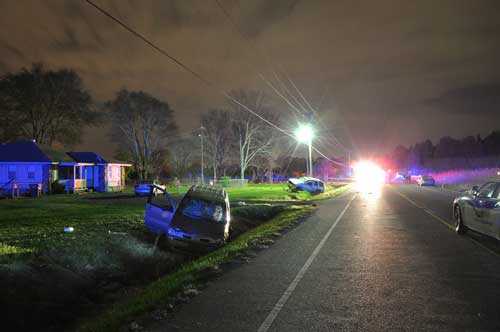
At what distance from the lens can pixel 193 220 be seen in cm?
1305

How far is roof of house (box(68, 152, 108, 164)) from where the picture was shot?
43562mm

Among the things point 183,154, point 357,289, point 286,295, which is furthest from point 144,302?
point 183,154

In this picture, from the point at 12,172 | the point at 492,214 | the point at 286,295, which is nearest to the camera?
the point at 286,295

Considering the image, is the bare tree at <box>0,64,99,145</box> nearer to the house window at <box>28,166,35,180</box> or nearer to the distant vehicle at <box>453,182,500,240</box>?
the house window at <box>28,166,35,180</box>

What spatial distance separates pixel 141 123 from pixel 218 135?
41.6 ft

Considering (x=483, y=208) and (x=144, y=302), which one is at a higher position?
(x=483, y=208)

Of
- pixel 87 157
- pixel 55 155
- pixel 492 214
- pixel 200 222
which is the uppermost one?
pixel 87 157

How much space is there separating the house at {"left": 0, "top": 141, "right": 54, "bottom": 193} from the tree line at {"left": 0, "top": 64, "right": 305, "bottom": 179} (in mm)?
15059

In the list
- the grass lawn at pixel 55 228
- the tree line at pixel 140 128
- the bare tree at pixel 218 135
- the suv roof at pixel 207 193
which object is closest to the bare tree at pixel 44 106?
the tree line at pixel 140 128

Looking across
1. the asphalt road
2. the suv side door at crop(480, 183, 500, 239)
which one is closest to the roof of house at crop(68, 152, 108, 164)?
the asphalt road

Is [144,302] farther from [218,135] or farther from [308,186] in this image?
[218,135]

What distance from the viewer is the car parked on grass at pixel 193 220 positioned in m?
12.5

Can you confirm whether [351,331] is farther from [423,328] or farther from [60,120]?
[60,120]

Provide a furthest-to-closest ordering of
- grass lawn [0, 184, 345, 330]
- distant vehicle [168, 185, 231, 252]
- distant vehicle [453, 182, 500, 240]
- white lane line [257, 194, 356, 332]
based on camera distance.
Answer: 1. distant vehicle [168, 185, 231, 252]
2. distant vehicle [453, 182, 500, 240]
3. grass lawn [0, 184, 345, 330]
4. white lane line [257, 194, 356, 332]
